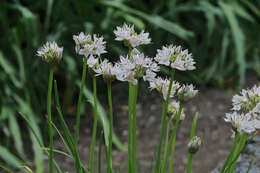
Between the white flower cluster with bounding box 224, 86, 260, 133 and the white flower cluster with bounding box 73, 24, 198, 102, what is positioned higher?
the white flower cluster with bounding box 73, 24, 198, 102

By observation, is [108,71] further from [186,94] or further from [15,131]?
[15,131]

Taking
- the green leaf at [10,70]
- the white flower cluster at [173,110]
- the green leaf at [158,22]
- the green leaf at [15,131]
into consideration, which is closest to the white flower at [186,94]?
the white flower cluster at [173,110]

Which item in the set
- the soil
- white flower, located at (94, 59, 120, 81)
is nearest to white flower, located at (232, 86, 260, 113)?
white flower, located at (94, 59, 120, 81)

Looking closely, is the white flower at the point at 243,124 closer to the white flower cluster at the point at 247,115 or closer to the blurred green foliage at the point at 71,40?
the white flower cluster at the point at 247,115

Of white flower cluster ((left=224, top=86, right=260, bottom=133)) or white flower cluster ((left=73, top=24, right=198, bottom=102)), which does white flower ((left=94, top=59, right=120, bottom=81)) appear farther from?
white flower cluster ((left=224, top=86, right=260, bottom=133))

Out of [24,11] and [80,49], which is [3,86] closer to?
[24,11]

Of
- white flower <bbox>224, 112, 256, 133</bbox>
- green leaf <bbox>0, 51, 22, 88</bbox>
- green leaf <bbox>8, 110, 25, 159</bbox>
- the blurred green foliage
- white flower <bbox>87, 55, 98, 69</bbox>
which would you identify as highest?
the blurred green foliage
